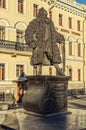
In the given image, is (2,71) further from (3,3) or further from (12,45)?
(3,3)

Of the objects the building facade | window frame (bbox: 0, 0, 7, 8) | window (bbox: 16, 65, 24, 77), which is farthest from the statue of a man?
window (bbox: 16, 65, 24, 77)

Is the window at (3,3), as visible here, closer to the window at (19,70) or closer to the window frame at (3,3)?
the window frame at (3,3)

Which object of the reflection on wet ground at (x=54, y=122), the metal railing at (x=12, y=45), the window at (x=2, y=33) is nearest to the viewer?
the reflection on wet ground at (x=54, y=122)

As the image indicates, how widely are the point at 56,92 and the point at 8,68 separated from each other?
58.6ft

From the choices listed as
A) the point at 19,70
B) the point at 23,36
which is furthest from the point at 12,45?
the point at 19,70

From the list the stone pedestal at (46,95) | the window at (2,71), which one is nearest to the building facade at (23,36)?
the window at (2,71)

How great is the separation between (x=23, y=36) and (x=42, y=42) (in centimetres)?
1944

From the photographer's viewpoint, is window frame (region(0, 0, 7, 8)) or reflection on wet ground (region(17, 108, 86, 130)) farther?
window frame (region(0, 0, 7, 8))

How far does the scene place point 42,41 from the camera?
35.6 feet

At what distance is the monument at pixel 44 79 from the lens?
10172mm

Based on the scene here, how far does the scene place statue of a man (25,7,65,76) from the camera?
1081 cm

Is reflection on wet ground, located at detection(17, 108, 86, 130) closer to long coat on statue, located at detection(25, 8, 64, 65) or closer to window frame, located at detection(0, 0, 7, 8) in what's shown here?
long coat on statue, located at detection(25, 8, 64, 65)

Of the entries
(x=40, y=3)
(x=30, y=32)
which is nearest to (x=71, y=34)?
(x=40, y=3)

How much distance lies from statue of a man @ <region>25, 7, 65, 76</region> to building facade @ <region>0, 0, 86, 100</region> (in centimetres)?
1594
